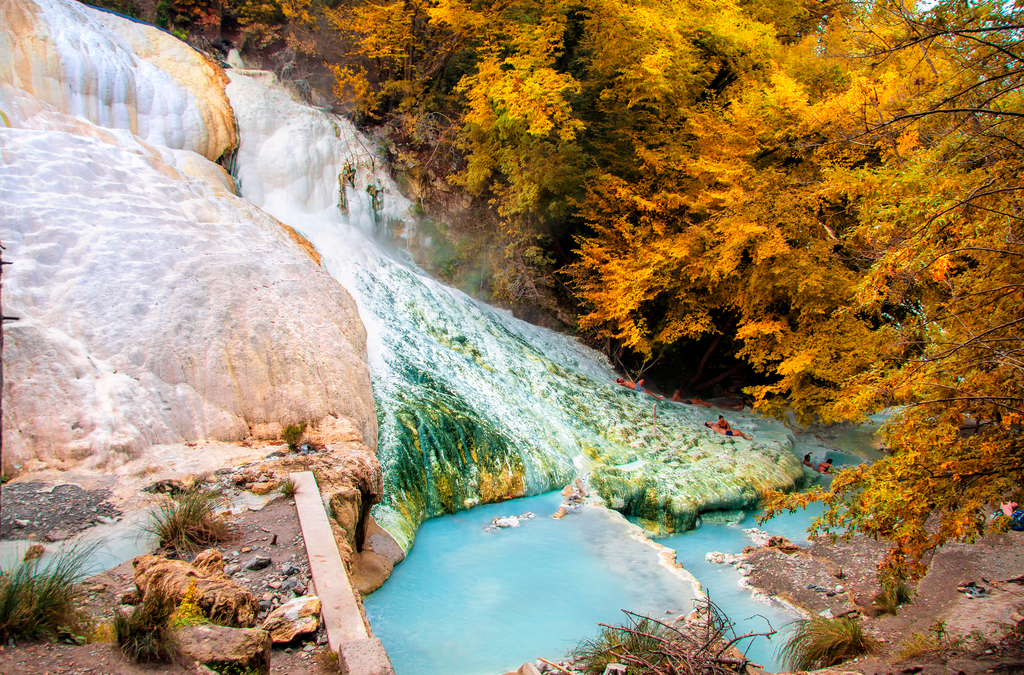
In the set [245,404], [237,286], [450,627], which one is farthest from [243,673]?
[237,286]

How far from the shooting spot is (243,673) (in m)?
3.25

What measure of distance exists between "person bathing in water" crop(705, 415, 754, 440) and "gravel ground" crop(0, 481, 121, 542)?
11.8 meters

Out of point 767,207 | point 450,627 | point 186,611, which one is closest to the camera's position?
point 186,611

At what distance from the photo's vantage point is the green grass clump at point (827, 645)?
620 cm

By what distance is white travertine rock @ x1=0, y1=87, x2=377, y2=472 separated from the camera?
19.7 feet

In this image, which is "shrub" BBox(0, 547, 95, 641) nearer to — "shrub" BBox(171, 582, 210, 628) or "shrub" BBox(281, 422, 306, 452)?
"shrub" BBox(171, 582, 210, 628)

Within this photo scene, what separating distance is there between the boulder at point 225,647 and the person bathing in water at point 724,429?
470 inches

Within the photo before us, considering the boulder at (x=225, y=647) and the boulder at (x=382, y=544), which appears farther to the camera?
the boulder at (x=382, y=544)

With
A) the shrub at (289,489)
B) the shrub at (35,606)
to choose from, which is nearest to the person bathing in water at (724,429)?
the shrub at (289,489)

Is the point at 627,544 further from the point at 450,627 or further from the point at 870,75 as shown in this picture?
the point at 870,75

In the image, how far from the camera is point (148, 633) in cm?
320

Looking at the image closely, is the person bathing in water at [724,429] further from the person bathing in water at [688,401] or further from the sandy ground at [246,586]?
the sandy ground at [246,586]

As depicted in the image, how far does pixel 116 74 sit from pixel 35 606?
1060cm

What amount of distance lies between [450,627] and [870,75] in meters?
14.3
